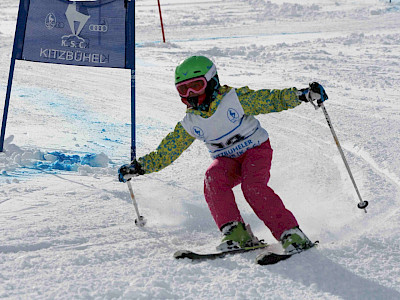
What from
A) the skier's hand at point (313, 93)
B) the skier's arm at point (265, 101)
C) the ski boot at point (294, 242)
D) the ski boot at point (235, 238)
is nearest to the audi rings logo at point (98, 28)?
the skier's arm at point (265, 101)

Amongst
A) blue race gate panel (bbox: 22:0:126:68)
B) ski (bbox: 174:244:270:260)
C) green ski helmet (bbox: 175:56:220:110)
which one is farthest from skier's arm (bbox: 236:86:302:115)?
blue race gate panel (bbox: 22:0:126:68)

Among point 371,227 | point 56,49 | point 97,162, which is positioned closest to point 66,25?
point 56,49

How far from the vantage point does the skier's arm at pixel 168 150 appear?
3.73 metres

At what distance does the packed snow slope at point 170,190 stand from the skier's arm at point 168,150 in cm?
49

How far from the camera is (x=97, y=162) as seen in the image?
18.2 feet

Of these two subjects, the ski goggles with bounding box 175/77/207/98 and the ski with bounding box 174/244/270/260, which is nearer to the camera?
the ski with bounding box 174/244/270/260

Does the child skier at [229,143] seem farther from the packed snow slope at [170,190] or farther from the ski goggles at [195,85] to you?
the packed snow slope at [170,190]

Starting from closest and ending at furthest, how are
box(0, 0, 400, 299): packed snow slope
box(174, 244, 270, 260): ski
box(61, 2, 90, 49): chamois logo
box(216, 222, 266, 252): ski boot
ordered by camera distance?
box(0, 0, 400, 299): packed snow slope
box(174, 244, 270, 260): ski
box(216, 222, 266, 252): ski boot
box(61, 2, 90, 49): chamois logo

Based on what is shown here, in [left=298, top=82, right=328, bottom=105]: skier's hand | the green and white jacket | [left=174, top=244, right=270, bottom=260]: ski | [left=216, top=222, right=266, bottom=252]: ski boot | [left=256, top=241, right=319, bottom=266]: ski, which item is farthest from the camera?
the green and white jacket

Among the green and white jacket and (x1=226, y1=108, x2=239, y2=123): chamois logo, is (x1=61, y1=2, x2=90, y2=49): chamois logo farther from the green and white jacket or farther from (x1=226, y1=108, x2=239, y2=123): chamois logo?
(x1=226, y1=108, x2=239, y2=123): chamois logo

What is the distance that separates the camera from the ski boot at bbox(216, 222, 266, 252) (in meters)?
3.15

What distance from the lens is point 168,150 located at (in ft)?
12.3

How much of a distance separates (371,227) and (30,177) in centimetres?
309

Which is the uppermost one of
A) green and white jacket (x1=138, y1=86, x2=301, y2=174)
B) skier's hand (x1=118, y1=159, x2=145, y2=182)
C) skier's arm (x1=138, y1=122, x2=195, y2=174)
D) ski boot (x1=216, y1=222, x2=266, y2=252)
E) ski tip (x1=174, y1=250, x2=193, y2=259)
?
green and white jacket (x1=138, y1=86, x2=301, y2=174)
